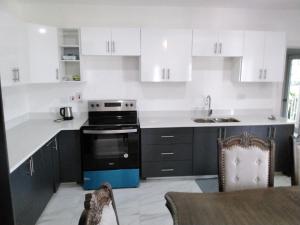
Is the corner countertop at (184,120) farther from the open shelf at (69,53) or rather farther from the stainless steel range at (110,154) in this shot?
the open shelf at (69,53)

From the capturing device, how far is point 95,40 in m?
3.13

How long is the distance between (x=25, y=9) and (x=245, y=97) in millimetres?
3616

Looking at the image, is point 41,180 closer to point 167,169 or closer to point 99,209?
point 167,169

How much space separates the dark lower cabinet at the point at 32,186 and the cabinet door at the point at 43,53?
41.0 inches

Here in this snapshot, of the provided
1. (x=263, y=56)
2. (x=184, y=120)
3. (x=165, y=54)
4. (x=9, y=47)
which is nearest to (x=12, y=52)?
(x=9, y=47)

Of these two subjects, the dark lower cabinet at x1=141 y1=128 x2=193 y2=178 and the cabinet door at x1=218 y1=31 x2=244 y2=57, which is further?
the cabinet door at x1=218 y1=31 x2=244 y2=57

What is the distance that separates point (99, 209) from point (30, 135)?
1.99 metres

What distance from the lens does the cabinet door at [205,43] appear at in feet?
10.7

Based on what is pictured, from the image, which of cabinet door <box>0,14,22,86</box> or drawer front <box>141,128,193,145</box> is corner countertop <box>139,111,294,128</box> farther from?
cabinet door <box>0,14,22,86</box>

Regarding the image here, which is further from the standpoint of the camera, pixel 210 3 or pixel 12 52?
pixel 210 3

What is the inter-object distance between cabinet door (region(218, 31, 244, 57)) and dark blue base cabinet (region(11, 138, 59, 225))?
103 inches

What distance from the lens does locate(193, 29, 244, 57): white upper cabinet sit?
327cm

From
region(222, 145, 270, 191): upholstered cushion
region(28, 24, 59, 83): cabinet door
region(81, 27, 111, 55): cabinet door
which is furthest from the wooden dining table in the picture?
region(28, 24, 59, 83): cabinet door

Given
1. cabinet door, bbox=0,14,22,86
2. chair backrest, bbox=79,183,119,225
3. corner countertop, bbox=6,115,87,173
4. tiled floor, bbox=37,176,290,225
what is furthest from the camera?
tiled floor, bbox=37,176,290,225
